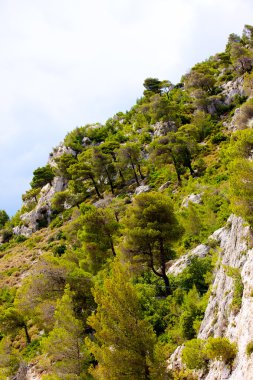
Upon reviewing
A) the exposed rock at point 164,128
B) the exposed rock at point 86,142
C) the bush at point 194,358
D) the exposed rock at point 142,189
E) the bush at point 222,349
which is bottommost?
the bush at point 194,358

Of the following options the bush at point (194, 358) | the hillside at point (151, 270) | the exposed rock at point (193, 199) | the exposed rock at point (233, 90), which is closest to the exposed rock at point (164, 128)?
the hillside at point (151, 270)

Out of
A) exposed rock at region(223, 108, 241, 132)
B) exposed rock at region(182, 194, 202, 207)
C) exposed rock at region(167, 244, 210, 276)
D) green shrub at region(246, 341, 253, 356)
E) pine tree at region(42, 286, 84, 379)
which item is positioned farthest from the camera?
exposed rock at region(223, 108, 241, 132)

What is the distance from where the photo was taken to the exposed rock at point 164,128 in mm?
71625

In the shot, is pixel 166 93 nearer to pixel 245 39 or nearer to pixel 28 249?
pixel 245 39

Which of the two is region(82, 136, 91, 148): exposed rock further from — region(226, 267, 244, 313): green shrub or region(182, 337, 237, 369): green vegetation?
region(182, 337, 237, 369): green vegetation

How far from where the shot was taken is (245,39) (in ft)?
306

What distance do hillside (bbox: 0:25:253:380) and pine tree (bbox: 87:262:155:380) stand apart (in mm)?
49

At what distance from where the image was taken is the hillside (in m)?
14.9

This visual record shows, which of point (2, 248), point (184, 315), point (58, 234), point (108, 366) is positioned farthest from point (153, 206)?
point (2, 248)

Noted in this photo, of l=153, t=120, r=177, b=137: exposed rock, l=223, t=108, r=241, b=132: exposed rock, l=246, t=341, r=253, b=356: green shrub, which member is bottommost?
l=246, t=341, r=253, b=356: green shrub

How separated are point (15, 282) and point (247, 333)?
48.0m

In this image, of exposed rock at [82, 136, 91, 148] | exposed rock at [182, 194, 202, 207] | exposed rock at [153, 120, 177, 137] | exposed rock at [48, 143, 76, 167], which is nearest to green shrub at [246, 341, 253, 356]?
exposed rock at [182, 194, 202, 207]

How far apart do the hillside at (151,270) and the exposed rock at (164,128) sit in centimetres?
53

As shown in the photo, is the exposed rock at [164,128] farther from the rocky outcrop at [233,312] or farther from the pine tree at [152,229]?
the rocky outcrop at [233,312]
